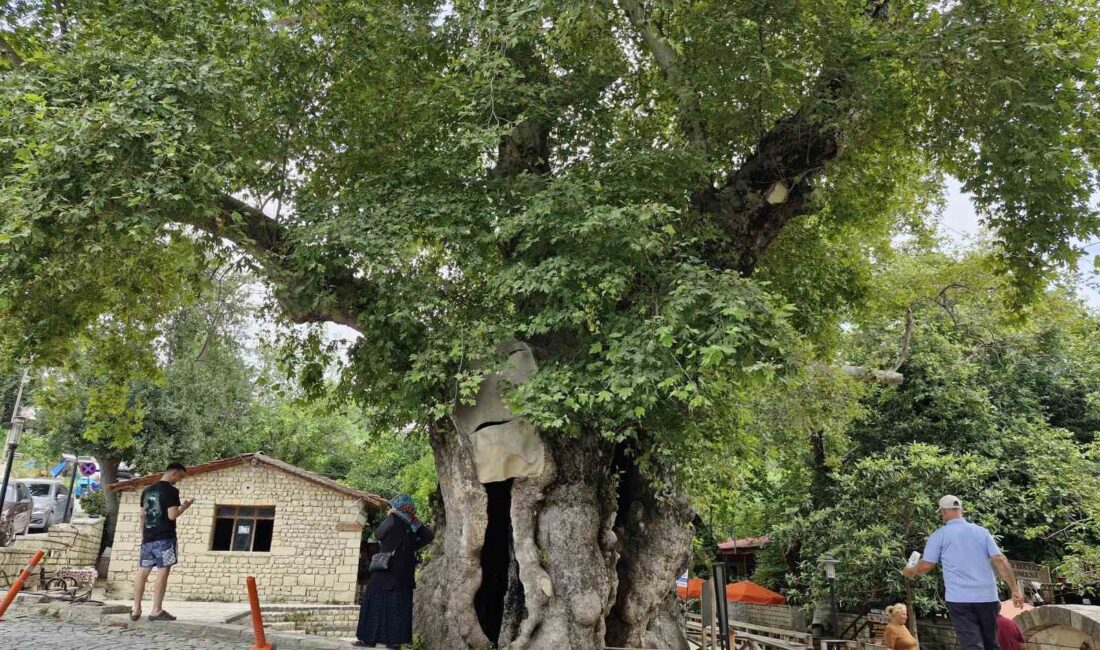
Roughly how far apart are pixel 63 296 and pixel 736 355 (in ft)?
24.1

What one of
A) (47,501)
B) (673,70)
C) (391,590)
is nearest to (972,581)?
(391,590)

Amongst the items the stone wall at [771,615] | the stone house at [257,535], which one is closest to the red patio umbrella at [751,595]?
the stone wall at [771,615]

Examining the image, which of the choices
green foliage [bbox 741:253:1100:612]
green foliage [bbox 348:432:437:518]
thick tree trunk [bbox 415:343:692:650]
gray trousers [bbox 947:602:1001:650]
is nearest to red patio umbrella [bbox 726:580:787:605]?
green foliage [bbox 741:253:1100:612]

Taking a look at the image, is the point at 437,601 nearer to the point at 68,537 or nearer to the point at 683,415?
the point at 683,415

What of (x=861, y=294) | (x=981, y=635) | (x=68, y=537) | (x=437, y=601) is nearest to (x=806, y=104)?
(x=861, y=294)

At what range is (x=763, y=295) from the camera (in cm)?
662

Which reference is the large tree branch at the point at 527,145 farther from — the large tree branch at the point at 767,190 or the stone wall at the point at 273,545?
the stone wall at the point at 273,545

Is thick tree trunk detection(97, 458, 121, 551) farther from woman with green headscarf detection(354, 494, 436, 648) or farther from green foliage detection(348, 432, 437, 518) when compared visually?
woman with green headscarf detection(354, 494, 436, 648)

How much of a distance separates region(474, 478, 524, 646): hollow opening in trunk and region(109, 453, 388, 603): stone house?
8.91 meters

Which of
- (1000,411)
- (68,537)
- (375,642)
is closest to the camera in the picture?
(375,642)

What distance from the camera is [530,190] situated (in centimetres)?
783

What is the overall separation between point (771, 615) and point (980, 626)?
15.3m

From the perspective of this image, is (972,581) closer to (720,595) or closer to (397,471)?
(720,595)

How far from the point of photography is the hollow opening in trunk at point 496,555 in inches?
337
